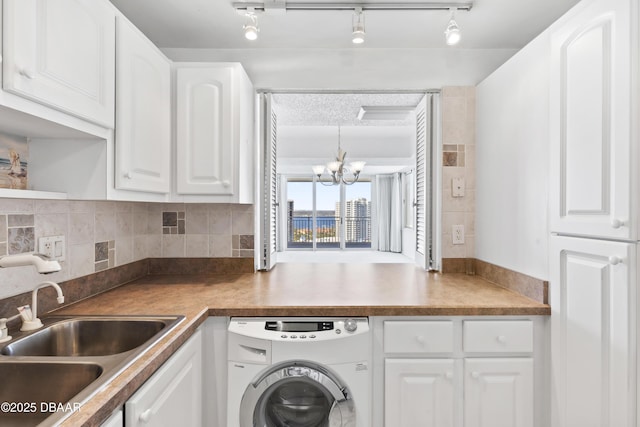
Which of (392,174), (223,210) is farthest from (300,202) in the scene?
(223,210)

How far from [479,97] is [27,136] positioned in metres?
2.40

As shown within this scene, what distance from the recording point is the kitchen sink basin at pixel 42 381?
99 centimetres

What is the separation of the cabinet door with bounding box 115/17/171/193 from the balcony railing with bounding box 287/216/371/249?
19.5ft

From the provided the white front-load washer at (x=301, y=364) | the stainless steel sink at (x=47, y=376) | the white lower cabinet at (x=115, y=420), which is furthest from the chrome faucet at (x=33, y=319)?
the white front-load washer at (x=301, y=364)

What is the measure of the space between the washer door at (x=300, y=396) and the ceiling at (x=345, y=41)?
1.75 m

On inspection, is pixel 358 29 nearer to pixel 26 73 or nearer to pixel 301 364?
pixel 26 73

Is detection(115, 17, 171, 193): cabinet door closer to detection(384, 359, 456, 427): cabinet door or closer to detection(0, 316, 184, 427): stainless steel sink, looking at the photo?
detection(0, 316, 184, 427): stainless steel sink

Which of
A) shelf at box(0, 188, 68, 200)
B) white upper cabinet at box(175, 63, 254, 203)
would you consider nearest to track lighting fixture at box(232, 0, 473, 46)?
white upper cabinet at box(175, 63, 254, 203)

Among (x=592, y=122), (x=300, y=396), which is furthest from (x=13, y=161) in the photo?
(x=592, y=122)

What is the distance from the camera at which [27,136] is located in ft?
4.27

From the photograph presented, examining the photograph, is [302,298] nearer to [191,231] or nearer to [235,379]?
[235,379]

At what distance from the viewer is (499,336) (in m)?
1.51

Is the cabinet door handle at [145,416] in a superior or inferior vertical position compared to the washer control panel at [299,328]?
inferior

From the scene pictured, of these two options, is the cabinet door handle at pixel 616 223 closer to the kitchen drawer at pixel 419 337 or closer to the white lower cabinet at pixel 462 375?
the white lower cabinet at pixel 462 375
